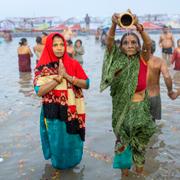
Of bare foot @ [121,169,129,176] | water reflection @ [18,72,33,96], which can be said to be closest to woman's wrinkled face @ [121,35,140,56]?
bare foot @ [121,169,129,176]

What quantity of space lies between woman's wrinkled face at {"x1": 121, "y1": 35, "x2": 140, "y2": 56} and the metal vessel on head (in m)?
0.37

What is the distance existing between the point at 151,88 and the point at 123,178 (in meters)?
1.74

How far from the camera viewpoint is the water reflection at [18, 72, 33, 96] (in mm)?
10491

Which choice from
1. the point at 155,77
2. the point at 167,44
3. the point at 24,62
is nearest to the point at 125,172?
the point at 155,77

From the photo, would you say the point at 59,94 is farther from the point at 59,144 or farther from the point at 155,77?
the point at 155,77

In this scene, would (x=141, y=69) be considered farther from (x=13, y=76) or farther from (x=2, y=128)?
(x=13, y=76)

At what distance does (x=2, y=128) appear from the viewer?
6875 mm

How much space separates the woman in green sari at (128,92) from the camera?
423cm

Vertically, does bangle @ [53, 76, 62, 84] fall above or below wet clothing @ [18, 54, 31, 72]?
above

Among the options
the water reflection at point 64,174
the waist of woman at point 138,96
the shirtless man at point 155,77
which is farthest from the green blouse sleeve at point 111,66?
the shirtless man at point 155,77

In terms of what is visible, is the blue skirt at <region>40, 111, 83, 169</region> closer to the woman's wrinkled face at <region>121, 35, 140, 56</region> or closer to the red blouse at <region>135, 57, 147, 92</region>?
the red blouse at <region>135, 57, 147, 92</region>

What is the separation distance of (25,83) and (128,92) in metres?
8.06

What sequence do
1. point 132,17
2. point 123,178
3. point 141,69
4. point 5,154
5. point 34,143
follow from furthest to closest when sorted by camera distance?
point 34,143 → point 5,154 → point 123,178 → point 141,69 → point 132,17

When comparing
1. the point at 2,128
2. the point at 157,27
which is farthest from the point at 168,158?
the point at 157,27
